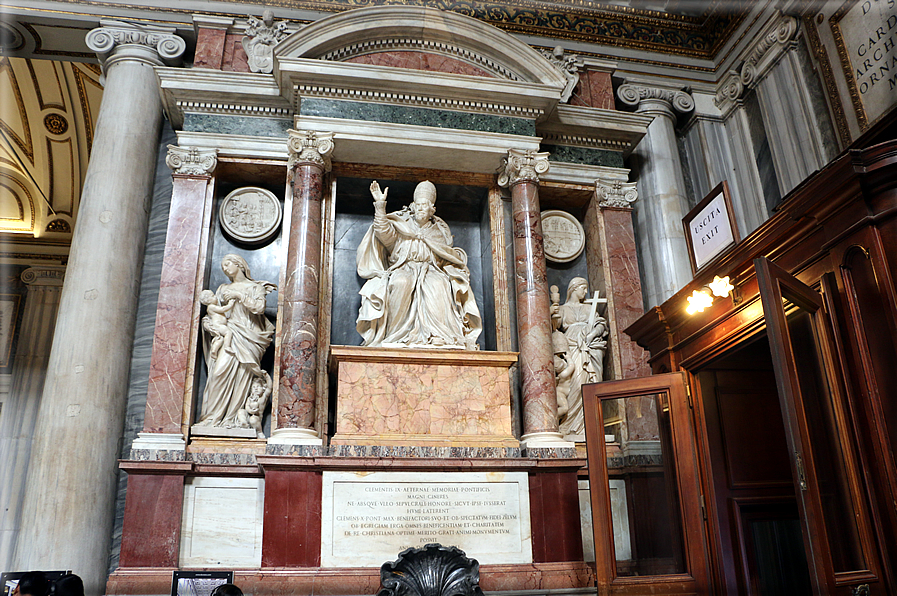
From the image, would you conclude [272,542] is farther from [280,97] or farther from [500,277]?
[280,97]

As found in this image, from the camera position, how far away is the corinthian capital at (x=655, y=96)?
9.37 metres

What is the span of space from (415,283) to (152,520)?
317cm

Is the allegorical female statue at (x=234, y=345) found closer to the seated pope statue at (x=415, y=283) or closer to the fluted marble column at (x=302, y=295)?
the fluted marble column at (x=302, y=295)

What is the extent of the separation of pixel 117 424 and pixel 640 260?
5.89 m

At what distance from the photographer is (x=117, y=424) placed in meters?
6.91

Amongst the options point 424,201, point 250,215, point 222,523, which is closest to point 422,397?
point 222,523

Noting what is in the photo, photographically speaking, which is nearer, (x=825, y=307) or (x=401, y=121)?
(x=825, y=307)

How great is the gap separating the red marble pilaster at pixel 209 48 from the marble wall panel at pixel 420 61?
151 cm

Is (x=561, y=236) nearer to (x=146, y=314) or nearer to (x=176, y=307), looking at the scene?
(x=176, y=307)

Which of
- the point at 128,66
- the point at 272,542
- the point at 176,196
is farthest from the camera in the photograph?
the point at 128,66

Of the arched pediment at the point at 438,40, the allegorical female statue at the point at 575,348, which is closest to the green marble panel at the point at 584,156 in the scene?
the arched pediment at the point at 438,40

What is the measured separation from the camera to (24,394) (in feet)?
40.5

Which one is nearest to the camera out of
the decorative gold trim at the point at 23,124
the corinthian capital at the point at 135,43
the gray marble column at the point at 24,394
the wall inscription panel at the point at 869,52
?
the wall inscription panel at the point at 869,52

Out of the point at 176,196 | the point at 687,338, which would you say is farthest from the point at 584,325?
the point at 176,196
